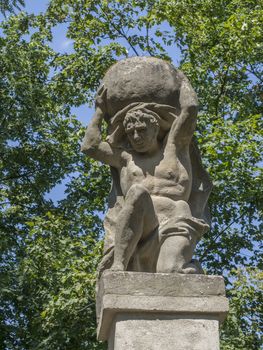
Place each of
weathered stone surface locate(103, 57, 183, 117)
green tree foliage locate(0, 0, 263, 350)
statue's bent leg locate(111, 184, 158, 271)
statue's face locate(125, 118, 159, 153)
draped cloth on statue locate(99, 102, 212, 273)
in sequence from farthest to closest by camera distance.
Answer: green tree foliage locate(0, 0, 263, 350) < weathered stone surface locate(103, 57, 183, 117) < statue's face locate(125, 118, 159, 153) < draped cloth on statue locate(99, 102, 212, 273) < statue's bent leg locate(111, 184, 158, 271)

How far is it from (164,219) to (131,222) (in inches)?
13.2

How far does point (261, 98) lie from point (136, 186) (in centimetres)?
1316

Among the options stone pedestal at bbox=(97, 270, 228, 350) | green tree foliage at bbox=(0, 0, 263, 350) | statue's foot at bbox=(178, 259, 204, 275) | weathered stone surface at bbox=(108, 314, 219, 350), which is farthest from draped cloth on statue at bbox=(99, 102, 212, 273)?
green tree foliage at bbox=(0, 0, 263, 350)

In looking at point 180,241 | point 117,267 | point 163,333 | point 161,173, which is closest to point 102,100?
point 161,173

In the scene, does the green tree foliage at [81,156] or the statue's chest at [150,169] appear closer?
the statue's chest at [150,169]

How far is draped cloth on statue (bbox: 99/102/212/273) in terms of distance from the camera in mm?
7547

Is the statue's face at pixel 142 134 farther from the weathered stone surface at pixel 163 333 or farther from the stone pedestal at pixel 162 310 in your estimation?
the weathered stone surface at pixel 163 333

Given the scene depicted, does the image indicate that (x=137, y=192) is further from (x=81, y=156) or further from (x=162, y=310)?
(x=81, y=156)

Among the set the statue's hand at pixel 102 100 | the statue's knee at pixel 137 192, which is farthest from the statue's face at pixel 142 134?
the statue's knee at pixel 137 192

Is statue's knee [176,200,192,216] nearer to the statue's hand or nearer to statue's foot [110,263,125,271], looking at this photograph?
statue's foot [110,263,125,271]

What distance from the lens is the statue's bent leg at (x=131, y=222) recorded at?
24.3 ft

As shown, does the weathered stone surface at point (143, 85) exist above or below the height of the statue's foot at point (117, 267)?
above

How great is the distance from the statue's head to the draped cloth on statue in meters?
0.07

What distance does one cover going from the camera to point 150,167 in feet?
26.0
